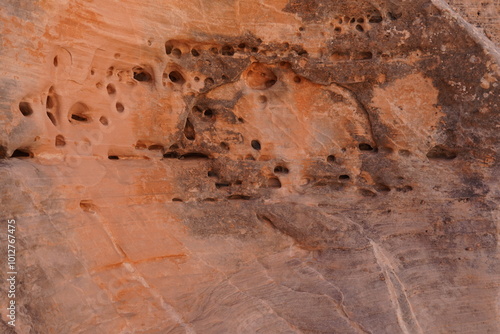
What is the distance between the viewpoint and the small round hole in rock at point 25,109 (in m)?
3.77

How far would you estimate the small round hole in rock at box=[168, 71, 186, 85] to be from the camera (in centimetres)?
461

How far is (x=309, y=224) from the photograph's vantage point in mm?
4773

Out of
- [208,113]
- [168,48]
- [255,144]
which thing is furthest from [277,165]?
[168,48]

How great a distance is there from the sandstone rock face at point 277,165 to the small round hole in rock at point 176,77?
12 millimetres

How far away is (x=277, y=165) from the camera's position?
4898 millimetres

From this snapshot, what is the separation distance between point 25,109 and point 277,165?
2136mm

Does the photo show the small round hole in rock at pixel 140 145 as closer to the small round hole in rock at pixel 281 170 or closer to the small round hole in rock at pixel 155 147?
the small round hole in rock at pixel 155 147

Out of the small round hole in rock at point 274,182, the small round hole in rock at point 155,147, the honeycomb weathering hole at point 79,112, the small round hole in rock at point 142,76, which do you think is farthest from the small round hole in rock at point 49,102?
the small round hole in rock at point 274,182

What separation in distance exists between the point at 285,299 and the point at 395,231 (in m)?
1.12

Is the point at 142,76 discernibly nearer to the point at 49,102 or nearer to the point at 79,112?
the point at 79,112

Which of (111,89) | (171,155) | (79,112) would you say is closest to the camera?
(79,112)

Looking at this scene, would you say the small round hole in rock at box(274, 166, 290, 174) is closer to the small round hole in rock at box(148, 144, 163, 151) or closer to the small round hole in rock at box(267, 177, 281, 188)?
the small round hole in rock at box(267, 177, 281, 188)

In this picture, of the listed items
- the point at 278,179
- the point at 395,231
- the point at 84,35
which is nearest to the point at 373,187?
the point at 395,231

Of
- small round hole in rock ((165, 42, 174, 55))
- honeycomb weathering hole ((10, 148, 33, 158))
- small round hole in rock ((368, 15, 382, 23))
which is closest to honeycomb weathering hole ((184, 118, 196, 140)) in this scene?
small round hole in rock ((165, 42, 174, 55))
